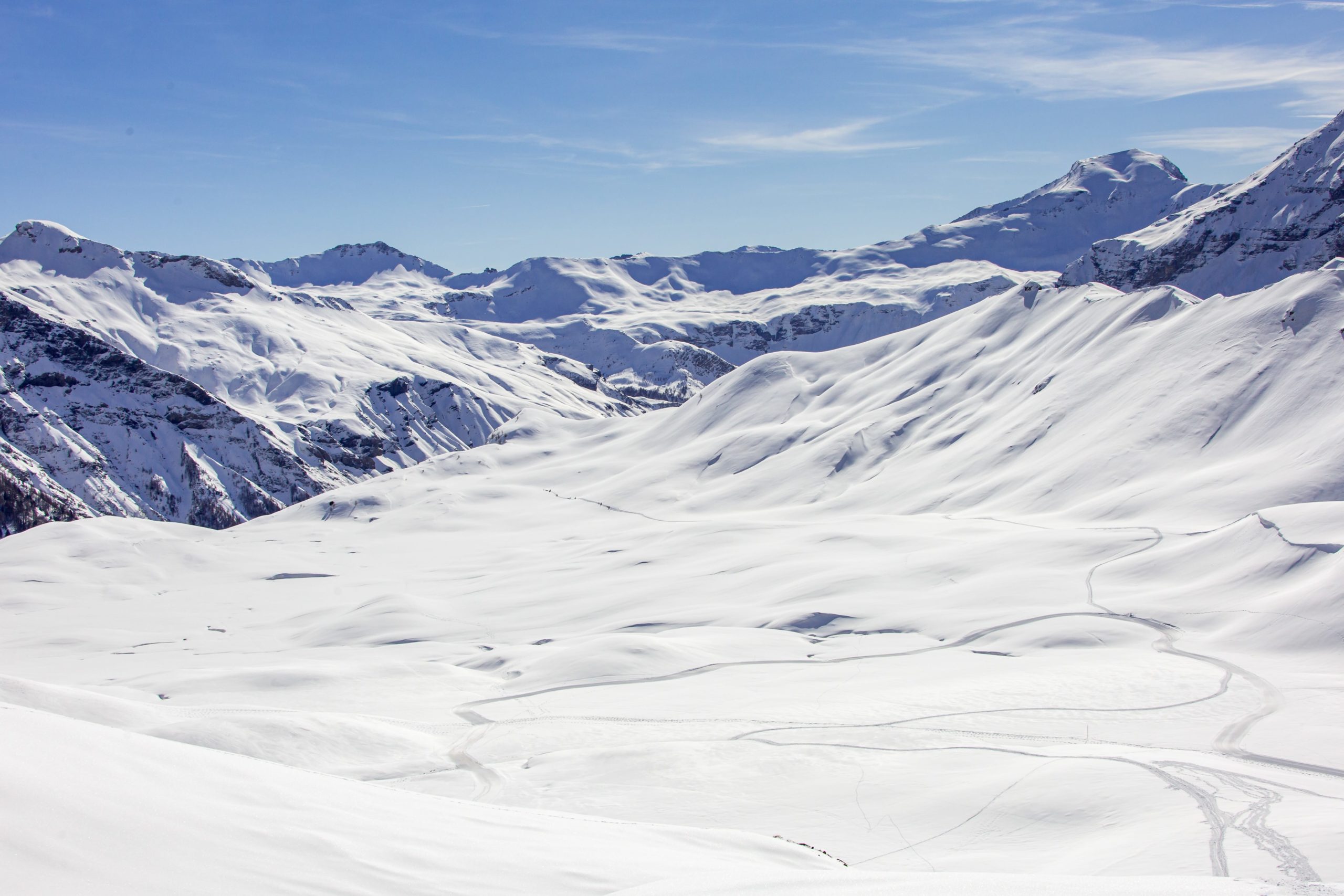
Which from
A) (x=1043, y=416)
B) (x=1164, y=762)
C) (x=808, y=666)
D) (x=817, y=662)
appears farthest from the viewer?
(x=1043, y=416)

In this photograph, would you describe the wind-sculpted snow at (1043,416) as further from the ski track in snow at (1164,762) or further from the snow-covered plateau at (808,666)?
the ski track in snow at (1164,762)

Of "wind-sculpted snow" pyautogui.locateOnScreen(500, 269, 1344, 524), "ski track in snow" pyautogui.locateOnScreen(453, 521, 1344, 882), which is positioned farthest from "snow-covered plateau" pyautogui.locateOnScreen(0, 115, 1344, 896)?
"wind-sculpted snow" pyautogui.locateOnScreen(500, 269, 1344, 524)

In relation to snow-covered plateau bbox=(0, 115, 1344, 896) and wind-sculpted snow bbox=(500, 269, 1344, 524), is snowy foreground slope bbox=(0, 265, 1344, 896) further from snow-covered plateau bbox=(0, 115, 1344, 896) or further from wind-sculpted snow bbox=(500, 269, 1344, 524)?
wind-sculpted snow bbox=(500, 269, 1344, 524)

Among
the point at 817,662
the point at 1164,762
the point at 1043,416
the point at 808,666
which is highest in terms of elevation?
the point at 1043,416

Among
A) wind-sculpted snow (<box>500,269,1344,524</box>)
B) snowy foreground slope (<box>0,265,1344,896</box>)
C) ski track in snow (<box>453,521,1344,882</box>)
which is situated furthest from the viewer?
wind-sculpted snow (<box>500,269,1344,524</box>)

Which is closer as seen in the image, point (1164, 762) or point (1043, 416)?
point (1164, 762)

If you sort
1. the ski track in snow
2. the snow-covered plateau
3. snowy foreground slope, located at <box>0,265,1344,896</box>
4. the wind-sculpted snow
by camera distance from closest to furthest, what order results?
the snow-covered plateau, snowy foreground slope, located at <box>0,265,1344,896</box>, the ski track in snow, the wind-sculpted snow

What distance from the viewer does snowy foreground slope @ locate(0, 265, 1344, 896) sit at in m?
15.1

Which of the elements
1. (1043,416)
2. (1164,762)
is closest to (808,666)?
(1164,762)

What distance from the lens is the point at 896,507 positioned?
9612 cm

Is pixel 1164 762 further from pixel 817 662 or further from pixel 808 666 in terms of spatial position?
pixel 817 662

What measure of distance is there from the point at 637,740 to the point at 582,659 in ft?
52.5

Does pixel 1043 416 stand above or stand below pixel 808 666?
above

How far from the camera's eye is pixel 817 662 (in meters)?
49.5
